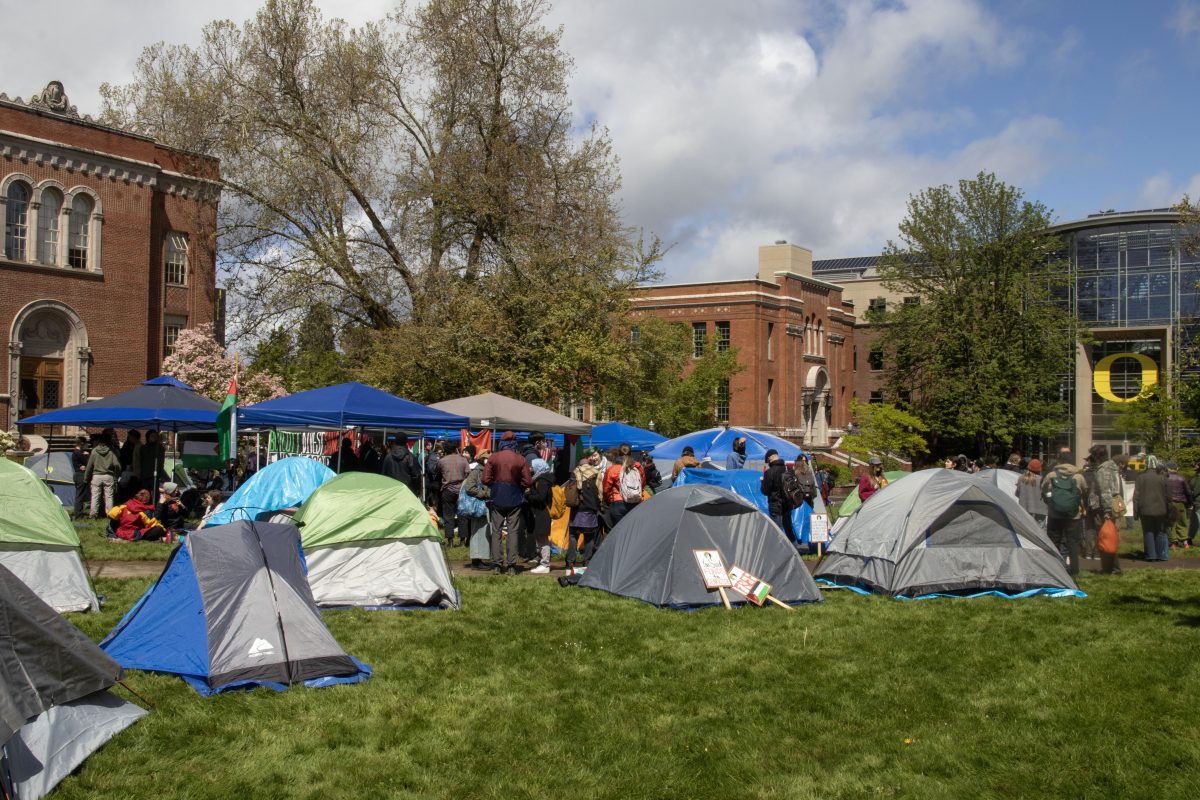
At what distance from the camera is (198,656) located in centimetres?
789

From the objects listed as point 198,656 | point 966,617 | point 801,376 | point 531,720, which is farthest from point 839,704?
point 801,376

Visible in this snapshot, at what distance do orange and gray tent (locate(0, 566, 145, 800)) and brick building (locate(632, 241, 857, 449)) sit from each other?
46.9 meters

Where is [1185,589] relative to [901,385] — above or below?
below

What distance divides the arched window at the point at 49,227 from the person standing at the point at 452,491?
2123 centimetres

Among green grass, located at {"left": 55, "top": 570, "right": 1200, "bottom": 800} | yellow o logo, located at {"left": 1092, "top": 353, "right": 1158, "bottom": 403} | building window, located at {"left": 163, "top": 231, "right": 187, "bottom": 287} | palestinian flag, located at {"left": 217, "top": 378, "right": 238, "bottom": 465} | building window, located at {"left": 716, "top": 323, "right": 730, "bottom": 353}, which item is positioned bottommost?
green grass, located at {"left": 55, "top": 570, "right": 1200, "bottom": 800}

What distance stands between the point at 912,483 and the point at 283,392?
24.3m

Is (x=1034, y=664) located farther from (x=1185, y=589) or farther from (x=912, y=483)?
(x=1185, y=589)

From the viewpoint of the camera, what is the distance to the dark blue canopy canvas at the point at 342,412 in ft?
55.9

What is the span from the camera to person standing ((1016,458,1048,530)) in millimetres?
16203

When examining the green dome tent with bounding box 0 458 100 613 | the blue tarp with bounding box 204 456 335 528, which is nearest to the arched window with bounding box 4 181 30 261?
the blue tarp with bounding box 204 456 335 528

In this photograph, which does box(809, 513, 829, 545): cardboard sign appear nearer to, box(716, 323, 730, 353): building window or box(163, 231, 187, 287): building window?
box(163, 231, 187, 287): building window

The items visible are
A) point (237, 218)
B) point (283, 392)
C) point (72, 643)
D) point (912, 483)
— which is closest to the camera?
point (72, 643)

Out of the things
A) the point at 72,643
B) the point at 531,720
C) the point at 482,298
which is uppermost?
the point at 482,298

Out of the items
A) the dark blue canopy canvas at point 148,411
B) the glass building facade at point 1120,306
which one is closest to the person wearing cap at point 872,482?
the dark blue canopy canvas at point 148,411
